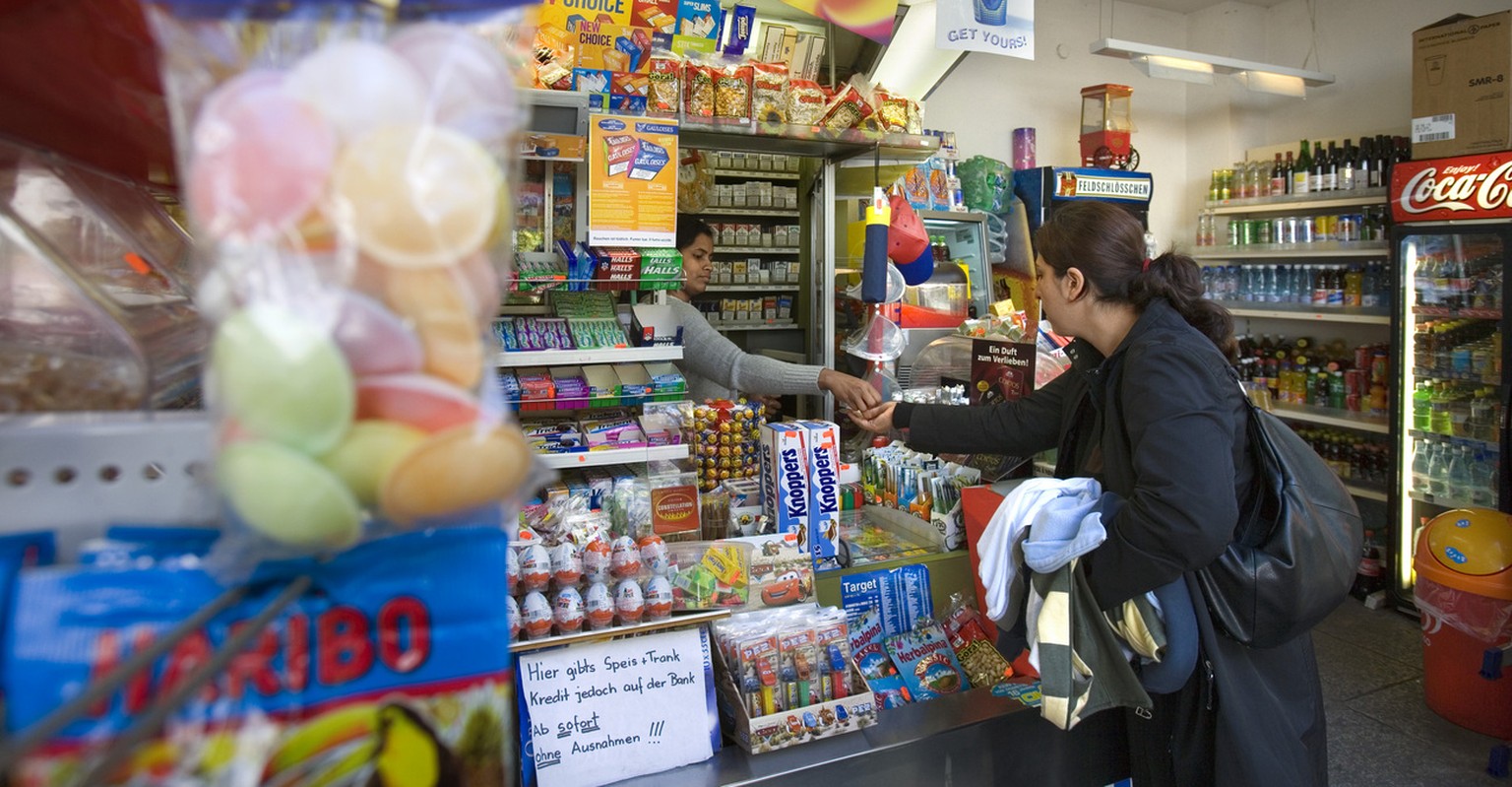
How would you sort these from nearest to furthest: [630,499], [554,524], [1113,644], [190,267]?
[190,267], [1113,644], [554,524], [630,499]

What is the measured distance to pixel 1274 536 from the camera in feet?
6.61

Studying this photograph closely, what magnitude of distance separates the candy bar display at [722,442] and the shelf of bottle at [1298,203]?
4.97 m

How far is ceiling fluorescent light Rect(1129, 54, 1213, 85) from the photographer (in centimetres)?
570

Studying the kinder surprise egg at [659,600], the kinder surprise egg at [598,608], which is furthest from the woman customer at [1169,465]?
the kinder surprise egg at [598,608]

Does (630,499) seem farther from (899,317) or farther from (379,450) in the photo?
(899,317)

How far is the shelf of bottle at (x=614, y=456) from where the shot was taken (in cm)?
296

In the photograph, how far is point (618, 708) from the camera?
6.78 feet

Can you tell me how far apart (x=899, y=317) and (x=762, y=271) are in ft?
5.47

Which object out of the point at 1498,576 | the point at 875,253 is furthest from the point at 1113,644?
the point at 1498,576

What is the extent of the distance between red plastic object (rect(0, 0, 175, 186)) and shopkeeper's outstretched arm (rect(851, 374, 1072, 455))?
2.08m

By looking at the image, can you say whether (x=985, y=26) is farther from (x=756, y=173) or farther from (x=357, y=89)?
(x=357, y=89)

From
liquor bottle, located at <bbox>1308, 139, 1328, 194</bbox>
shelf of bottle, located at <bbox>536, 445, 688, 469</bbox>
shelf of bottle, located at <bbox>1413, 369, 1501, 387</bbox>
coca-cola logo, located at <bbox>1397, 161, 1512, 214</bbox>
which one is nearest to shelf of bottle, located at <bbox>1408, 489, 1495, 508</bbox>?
shelf of bottle, located at <bbox>1413, 369, 1501, 387</bbox>

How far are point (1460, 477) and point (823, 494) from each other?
4.25m

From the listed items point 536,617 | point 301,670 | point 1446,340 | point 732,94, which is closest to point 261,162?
point 301,670
